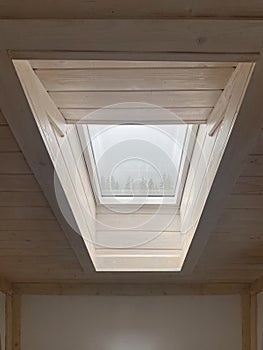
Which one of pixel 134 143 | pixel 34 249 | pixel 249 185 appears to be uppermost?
pixel 134 143

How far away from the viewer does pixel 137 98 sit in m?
1.67

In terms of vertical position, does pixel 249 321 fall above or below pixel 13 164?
below

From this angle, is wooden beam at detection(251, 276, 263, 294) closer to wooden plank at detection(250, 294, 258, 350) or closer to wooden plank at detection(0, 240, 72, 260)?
wooden plank at detection(250, 294, 258, 350)

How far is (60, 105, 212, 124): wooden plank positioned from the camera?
180cm

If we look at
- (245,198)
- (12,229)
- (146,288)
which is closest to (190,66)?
(245,198)

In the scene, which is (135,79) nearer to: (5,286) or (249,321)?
(5,286)

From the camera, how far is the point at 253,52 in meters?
1.11

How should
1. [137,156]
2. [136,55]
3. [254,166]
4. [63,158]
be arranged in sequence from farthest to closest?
[137,156]
[63,158]
[254,166]
[136,55]

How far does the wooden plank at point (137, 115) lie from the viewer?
180 cm

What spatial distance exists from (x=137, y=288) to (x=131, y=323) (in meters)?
0.24

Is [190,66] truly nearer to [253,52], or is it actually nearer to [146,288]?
[253,52]

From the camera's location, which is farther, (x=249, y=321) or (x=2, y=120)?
(x=249, y=321)

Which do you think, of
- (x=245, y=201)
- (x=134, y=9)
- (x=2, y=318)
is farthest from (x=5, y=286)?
(x=134, y=9)

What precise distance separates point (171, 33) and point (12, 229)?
1.79m
